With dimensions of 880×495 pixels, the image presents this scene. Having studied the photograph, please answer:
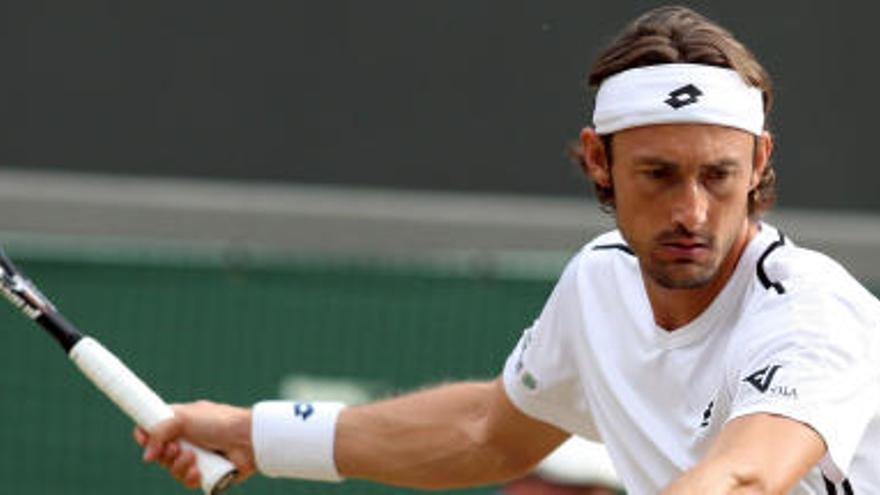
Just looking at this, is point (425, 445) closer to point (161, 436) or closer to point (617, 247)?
point (161, 436)

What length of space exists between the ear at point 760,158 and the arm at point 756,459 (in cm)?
64

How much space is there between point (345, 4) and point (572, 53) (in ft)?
2.44

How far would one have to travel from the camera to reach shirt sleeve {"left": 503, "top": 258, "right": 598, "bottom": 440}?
19.4ft

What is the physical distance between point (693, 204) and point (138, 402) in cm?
157

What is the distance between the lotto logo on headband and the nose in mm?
175

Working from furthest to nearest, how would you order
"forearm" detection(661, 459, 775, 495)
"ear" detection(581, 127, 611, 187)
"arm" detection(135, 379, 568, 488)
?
1. "arm" detection(135, 379, 568, 488)
2. "ear" detection(581, 127, 611, 187)
3. "forearm" detection(661, 459, 775, 495)

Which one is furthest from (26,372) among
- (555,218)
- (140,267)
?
(555,218)

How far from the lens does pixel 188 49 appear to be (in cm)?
856

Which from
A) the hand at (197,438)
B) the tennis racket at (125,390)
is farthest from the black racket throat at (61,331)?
the hand at (197,438)

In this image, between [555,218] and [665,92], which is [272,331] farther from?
[665,92]

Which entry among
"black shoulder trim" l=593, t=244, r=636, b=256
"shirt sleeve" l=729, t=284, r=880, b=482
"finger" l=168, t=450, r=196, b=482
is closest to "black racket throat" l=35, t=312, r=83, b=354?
"finger" l=168, t=450, r=196, b=482

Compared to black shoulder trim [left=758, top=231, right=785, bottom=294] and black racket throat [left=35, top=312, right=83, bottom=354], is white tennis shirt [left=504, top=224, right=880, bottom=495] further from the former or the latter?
black racket throat [left=35, top=312, right=83, bottom=354]

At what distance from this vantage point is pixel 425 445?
6266 millimetres

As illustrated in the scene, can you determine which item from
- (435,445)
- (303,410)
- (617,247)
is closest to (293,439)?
(303,410)
